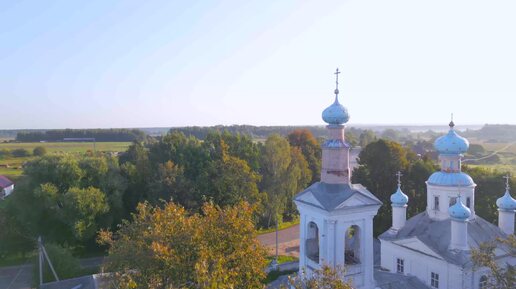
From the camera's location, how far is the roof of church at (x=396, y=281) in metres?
16.1

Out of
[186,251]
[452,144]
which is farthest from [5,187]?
[452,144]

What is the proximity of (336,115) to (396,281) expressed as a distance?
307 inches

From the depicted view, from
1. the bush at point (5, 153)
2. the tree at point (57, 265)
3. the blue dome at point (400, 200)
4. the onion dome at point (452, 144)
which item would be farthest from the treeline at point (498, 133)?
the bush at point (5, 153)

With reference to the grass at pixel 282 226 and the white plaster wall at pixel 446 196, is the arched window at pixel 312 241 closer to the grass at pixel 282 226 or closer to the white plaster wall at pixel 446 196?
the white plaster wall at pixel 446 196

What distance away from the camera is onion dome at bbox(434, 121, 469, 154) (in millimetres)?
18922

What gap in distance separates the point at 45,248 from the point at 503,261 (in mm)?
21620

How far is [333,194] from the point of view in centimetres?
1367

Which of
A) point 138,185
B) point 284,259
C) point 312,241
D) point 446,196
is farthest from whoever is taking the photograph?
point 138,185

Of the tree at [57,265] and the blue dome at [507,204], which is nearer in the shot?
the blue dome at [507,204]

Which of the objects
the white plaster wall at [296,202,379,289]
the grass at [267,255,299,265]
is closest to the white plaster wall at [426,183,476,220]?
the white plaster wall at [296,202,379,289]

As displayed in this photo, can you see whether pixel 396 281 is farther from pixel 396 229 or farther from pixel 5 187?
pixel 5 187

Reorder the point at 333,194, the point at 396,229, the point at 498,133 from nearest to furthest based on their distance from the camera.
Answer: the point at 333,194 → the point at 396,229 → the point at 498,133

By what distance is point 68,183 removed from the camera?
27.2 metres

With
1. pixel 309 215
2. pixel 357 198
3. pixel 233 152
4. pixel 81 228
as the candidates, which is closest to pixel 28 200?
pixel 81 228
